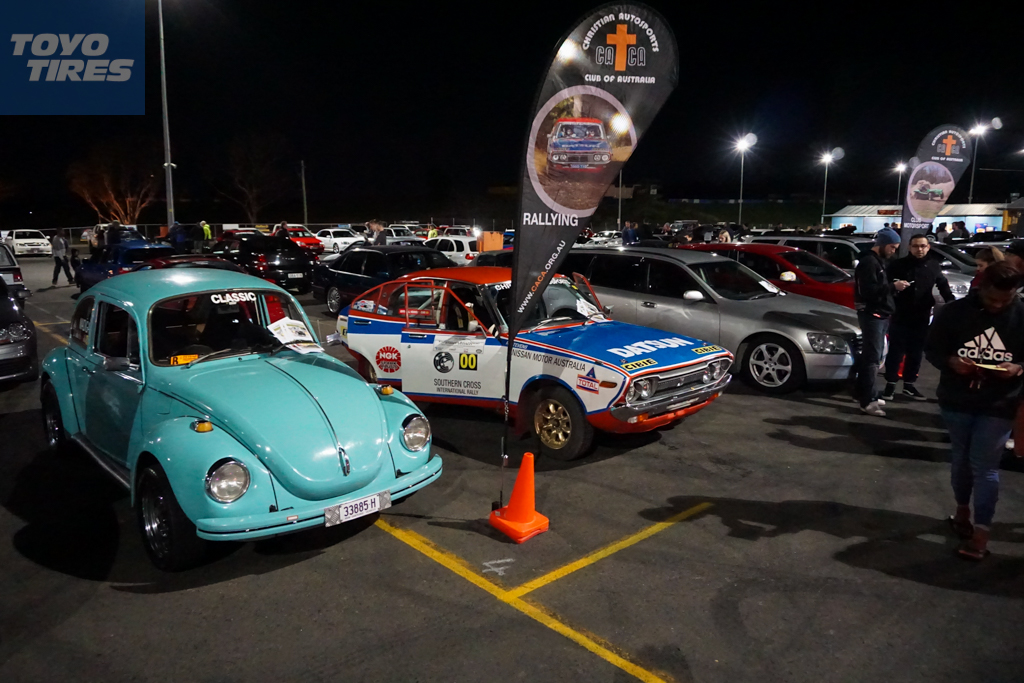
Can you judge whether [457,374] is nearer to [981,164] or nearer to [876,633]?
[876,633]

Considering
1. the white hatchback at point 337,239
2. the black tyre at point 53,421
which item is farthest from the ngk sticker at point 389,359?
the white hatchback at point 337,239

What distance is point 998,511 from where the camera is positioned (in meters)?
5.24

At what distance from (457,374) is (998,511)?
460 centimetres

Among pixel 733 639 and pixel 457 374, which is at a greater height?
pixel 457 374

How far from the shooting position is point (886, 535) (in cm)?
486

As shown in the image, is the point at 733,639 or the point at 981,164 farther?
the point at 981,164

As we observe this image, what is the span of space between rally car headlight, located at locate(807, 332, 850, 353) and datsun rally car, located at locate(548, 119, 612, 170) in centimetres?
467

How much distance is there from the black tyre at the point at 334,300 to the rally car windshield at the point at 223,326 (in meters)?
10.0

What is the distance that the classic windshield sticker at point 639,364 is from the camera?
5824mm

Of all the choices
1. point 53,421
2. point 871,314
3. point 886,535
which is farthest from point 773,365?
point 53,421

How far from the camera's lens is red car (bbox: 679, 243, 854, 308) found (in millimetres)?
10992

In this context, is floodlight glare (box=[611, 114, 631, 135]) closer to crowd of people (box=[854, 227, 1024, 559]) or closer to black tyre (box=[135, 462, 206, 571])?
crowd of people (box=[854, 227, 1024, 559])

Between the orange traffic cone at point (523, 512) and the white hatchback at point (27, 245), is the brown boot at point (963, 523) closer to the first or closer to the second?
the orange traffic cone at point (523, 512)

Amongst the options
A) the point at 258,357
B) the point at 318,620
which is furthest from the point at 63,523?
the point at 318,620
